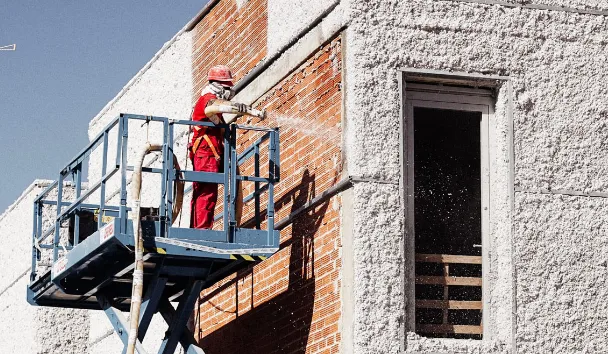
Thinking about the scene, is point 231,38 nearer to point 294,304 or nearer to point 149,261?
point 294,304

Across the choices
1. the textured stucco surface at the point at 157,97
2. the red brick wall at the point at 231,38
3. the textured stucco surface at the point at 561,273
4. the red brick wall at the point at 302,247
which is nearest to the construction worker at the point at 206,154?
the red brick wall at the point at 302,247

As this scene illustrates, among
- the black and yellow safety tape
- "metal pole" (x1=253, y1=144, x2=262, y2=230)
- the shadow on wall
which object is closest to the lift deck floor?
the black and yellow safety tape

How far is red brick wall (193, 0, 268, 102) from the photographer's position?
15602 mm

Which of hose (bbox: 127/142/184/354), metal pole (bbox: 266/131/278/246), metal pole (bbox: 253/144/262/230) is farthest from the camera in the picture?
metal pole (bbox: 253/144/262/230)

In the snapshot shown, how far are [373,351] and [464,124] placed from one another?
101 inches

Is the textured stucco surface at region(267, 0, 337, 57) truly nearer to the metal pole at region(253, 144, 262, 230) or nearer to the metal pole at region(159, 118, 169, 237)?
the metal pole at region(253, 144, 262, 230)

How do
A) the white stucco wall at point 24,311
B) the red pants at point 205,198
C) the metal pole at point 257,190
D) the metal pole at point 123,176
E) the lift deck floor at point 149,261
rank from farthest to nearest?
the white stucco wall at point 24,311 < the metal pole at point 257,190 < the red pants at point 205,198 < the lift deck floor at point 149,261 < the metal pole at point 123,176

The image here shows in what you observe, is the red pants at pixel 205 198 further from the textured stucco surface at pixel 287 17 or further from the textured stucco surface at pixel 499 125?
the textured stucco surface at pixel 287 17

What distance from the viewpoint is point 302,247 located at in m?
13.7

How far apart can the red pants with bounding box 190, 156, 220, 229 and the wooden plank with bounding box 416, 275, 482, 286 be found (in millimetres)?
2142

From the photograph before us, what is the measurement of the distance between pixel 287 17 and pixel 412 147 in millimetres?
2512

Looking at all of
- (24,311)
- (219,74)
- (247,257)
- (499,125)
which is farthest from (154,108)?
(499,125)

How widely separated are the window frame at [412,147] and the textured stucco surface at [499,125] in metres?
0.09

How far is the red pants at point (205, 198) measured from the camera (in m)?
13.3
